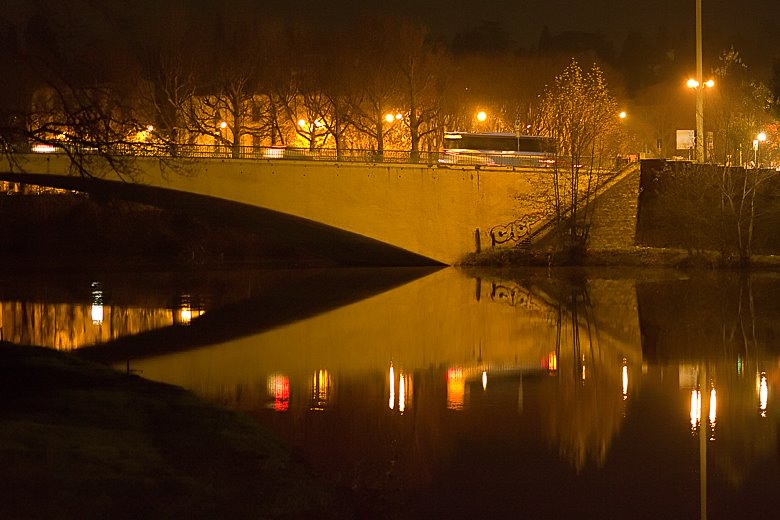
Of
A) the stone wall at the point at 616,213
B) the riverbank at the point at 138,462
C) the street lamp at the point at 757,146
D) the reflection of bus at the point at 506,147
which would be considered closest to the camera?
the riverbank at the point at 138,462

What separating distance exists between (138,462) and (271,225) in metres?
40.9

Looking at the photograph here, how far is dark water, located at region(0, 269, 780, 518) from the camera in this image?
12.0 meters

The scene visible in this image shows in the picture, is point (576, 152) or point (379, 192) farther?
point (576, 152)

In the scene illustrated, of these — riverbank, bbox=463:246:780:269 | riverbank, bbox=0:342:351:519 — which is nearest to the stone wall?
riverbank, bbox=463:246:780:269

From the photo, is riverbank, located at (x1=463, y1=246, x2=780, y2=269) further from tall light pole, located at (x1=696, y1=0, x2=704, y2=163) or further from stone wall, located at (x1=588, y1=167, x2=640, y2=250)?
tall light pole, located at (x1=696, y1=0, x2=704, y2=163)

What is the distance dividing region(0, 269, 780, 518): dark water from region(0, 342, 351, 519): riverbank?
73cm

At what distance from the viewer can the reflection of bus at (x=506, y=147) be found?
5266 cm

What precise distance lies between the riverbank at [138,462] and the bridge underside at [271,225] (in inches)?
1021

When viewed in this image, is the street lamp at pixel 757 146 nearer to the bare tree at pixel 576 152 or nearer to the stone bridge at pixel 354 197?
the bare tree at pixel 576 152

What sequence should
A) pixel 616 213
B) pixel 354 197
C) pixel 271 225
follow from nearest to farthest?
1. pixel 354 197
2. pixel 616 213
3. pixel 271 225

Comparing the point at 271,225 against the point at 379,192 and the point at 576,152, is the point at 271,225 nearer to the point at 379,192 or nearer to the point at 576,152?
the point at 379,192

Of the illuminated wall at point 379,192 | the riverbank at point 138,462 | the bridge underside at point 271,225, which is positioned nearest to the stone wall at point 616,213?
the illuminated wall at point 379,192

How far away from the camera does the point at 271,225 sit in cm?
5181

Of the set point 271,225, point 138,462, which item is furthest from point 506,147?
point 138,462
